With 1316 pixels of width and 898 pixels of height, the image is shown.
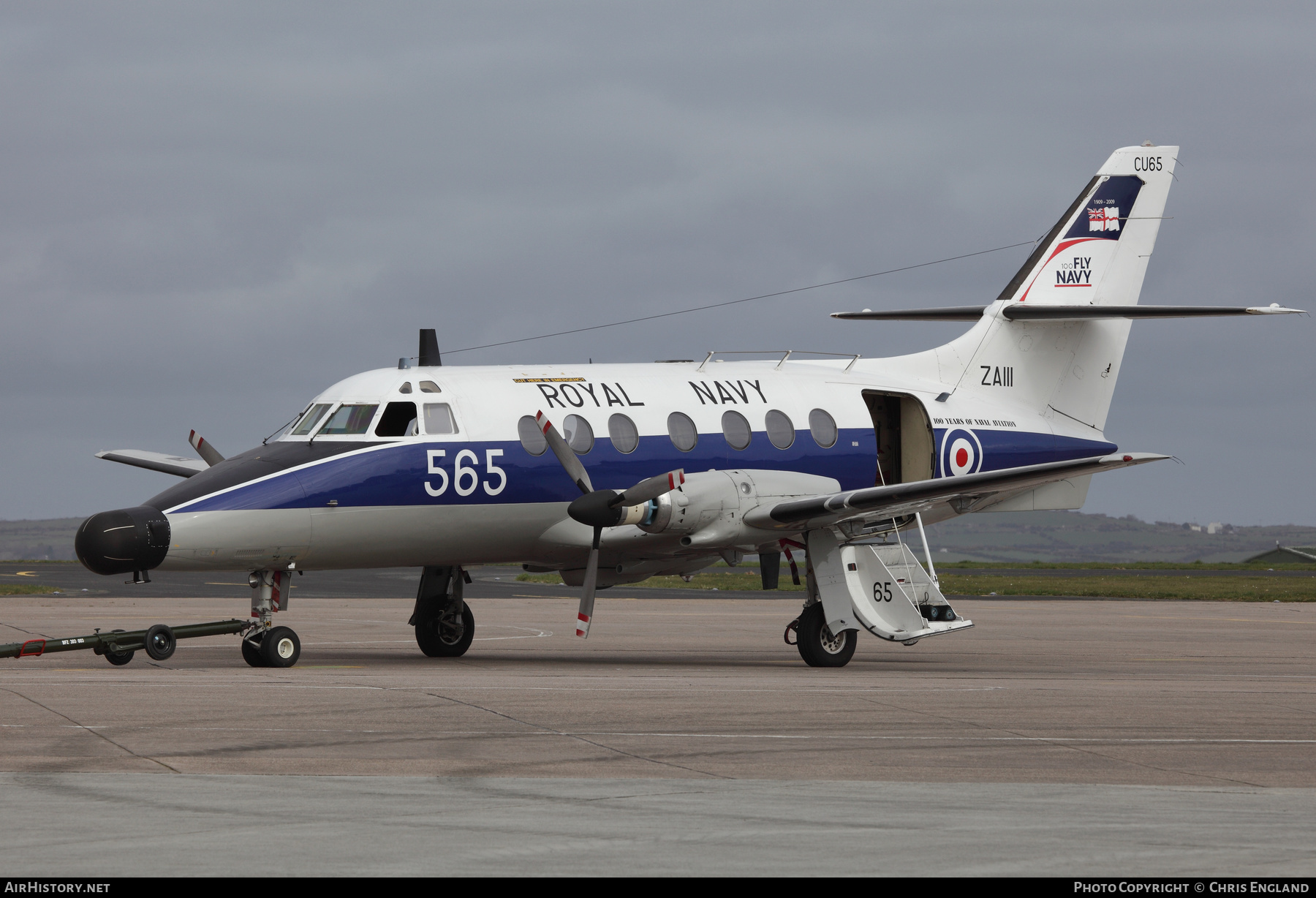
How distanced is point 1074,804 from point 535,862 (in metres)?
4.04

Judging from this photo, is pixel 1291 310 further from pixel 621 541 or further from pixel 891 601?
pixel 621 541

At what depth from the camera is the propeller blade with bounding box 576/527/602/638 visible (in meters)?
20.9

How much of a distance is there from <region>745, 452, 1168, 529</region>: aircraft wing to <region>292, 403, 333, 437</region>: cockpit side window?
20.8 ft

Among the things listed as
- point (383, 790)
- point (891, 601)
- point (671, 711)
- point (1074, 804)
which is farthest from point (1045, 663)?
point (383, 790)

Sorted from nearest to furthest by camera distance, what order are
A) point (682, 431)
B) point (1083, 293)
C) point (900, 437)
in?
point (682, 431), point (900, 437), point (1083, 293)

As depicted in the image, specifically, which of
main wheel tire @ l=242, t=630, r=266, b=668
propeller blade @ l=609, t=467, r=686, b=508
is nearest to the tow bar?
main wheel tire @ l=242, t=630, r=266, b=668

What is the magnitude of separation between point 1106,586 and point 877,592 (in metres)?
38.1

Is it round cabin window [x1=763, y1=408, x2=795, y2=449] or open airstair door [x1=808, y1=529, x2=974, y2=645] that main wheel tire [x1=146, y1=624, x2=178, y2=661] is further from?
round cabin window [x1=763, y1=408, x2=795, y2=449]

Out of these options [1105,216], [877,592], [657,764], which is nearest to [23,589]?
[877,592]

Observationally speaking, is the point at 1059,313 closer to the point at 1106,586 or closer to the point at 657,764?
the point at 657,764

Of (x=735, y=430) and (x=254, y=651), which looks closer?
(x=254, y=651)

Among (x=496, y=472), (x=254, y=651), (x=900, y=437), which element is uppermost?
(x=900, y=437)

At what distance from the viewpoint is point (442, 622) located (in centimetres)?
2355

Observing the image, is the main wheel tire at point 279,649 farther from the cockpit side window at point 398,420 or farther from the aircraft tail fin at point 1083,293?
the aircraft tail fin at point 1083,293
